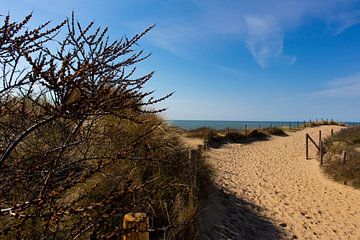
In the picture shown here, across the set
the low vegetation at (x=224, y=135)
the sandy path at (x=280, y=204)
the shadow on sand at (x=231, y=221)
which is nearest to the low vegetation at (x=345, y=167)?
the sandy path at (x=280, y=204)

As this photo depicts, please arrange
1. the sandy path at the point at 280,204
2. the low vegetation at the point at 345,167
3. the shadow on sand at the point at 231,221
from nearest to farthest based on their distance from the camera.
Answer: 1. the shadow on sand at the point at 231,221
2. the sandy path at the point at 280,204
3. the low vegetation at the point at 345,167

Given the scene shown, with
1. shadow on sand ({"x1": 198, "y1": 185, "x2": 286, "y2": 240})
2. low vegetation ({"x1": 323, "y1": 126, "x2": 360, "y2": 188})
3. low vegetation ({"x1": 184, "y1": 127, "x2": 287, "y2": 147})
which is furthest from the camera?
low vegetation ({"x1": 184, "y1": 127, "x2": 287, "y2": 147})

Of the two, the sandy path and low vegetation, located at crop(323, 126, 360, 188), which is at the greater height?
low vegetation, located at crop(323, 126, 360, 188)

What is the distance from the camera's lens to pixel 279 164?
15500mm

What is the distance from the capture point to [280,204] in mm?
8594

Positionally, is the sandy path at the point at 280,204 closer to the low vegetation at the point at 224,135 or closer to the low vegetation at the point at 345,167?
the low vegetation at the point at 345,167

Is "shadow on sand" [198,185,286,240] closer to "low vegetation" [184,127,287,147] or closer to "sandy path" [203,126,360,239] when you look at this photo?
"sandy path" [203,126,360,239]

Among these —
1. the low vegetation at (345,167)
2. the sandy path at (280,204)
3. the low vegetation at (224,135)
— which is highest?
the low vegetation at (224,135)

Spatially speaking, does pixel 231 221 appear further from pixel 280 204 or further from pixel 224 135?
pixel 224 135

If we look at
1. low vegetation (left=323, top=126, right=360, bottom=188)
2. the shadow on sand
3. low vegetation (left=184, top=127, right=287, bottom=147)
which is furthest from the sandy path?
low vegetation (left=184, top=127, right=287, bottom=147)

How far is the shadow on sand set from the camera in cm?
568

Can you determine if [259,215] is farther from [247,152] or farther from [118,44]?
[247,152]

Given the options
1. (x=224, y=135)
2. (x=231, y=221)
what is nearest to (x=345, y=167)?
(x=231, y=221)

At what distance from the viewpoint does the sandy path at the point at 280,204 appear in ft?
21.1
